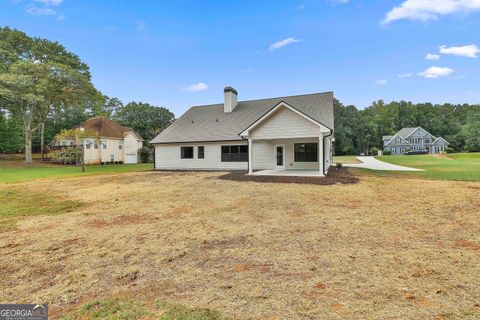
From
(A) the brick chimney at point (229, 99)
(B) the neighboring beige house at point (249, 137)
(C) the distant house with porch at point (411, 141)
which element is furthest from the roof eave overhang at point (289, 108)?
(C) the distant house with porch at point (411, 141)

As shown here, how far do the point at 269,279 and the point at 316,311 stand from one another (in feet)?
2.71

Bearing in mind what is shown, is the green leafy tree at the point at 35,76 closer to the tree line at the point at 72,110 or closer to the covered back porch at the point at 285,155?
the tree line at the point at 72,110

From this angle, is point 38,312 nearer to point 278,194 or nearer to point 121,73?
point 278,194

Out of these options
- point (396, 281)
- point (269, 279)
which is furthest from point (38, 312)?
point (396, 281)

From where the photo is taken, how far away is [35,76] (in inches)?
973

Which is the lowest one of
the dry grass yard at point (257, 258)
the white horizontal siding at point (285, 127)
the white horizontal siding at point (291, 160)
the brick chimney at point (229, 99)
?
the dry grass yard at point (257, 258)

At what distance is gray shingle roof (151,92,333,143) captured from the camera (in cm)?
1912

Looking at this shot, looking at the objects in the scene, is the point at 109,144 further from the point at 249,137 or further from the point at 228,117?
the point at 249,137

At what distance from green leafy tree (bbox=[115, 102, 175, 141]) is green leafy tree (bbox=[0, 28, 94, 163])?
1675 cm

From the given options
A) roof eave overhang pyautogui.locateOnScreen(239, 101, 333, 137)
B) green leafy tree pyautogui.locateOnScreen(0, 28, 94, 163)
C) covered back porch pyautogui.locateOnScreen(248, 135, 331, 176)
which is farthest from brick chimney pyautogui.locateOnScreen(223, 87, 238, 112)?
green leafy tree pyautogui.locateOnScreen(0, 28, 94, 163)

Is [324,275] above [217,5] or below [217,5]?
below

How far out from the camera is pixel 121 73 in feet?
91.4

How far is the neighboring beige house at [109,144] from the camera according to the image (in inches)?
1215

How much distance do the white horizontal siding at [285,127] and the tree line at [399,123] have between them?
141ft
